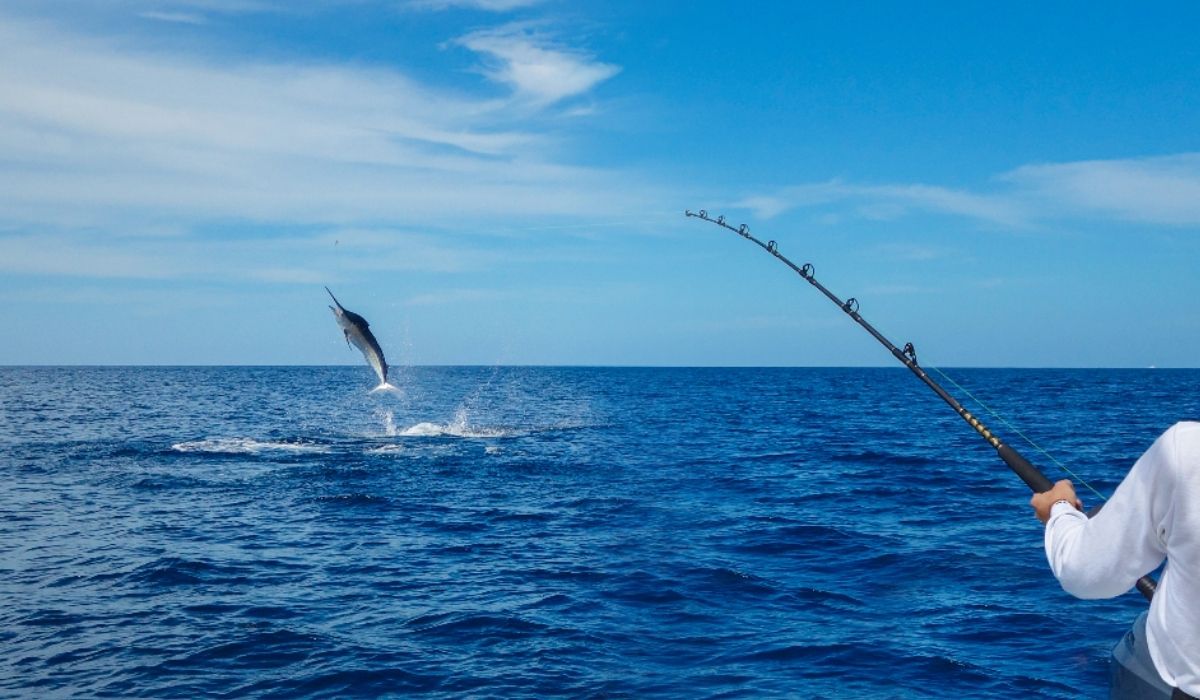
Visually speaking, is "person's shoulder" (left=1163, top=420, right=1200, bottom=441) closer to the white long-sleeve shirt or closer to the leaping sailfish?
the white long-sleeve shirt

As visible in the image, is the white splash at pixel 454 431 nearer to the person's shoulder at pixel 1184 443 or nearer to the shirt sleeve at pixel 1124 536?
the shirt sleeve at pixel 1124 536

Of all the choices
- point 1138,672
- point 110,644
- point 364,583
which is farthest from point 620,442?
point 1138,672

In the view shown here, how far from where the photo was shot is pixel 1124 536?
2.94 m

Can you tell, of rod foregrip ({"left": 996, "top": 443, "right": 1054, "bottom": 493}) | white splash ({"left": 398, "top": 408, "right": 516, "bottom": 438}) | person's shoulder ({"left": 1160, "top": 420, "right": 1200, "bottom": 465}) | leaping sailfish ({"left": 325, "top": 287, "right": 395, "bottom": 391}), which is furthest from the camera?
white splash ({"left": 398, "top": 408, "right": 516, "bottom": 438})

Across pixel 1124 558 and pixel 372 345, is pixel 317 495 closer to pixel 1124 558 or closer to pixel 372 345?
pixel 372 345

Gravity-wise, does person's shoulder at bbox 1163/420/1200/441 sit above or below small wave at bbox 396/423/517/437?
above

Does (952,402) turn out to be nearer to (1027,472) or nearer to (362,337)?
(1027,472)

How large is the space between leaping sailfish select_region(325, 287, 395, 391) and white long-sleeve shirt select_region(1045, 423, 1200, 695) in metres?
21.2

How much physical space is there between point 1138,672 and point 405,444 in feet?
116

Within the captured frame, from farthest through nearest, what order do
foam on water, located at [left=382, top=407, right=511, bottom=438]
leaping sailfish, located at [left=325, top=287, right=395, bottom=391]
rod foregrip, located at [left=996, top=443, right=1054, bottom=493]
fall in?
1. foam on water, located at [left=382, top=407, right=511, bottom=438]
2. leaping sailfish, located at [left=325, top=287, right=395, bottom=391]
3. rod foregrip, located at [left=996, top=443, right=1054, bottom=493]

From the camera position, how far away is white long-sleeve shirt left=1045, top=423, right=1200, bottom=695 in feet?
9.16

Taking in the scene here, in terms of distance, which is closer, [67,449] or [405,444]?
[67,449]

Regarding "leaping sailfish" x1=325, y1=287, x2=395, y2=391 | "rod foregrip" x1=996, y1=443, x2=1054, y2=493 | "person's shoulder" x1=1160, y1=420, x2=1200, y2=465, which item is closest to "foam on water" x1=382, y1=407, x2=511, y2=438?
"leaping sailfish" x1=325, y1=287, x2=395, y2=391

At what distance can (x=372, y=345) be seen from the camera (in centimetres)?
2447
